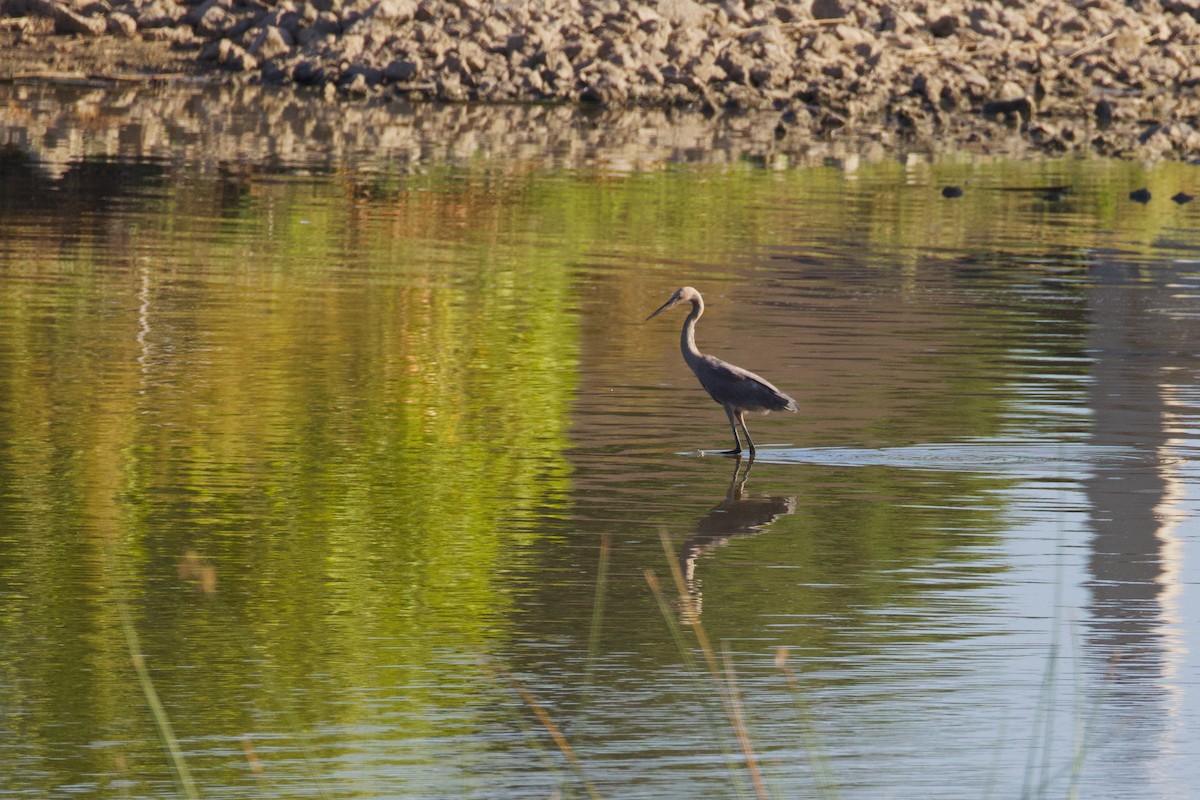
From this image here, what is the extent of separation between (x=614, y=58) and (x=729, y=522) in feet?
116

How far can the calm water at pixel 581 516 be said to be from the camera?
795 centimetres

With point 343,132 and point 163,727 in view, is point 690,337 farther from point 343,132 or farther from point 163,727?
point 343,132

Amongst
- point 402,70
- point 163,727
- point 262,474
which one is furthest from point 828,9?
point 163,727

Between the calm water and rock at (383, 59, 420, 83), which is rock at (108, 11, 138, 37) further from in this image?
the calm water

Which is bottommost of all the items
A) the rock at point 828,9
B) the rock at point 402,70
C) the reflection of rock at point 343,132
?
the reflection of rock at point 343,132

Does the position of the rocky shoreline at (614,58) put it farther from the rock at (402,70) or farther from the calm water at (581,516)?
the calm water at (581,516)

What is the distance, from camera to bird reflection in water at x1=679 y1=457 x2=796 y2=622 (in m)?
10.7

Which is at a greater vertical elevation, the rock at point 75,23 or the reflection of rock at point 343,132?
the rock at point 75,23

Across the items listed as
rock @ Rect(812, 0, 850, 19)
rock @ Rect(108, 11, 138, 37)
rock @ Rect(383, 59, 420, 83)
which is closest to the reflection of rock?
rock @ Rect(383, 59, 420, 83)

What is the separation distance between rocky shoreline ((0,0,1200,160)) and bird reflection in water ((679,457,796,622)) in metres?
31.0

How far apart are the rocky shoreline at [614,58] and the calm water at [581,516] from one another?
66.8 feet

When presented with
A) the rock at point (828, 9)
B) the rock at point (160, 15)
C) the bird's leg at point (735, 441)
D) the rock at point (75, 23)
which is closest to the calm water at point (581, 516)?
the bird's leg at point (735, 441)

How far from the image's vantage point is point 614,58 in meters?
46.4

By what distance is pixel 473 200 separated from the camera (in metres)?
28.0
